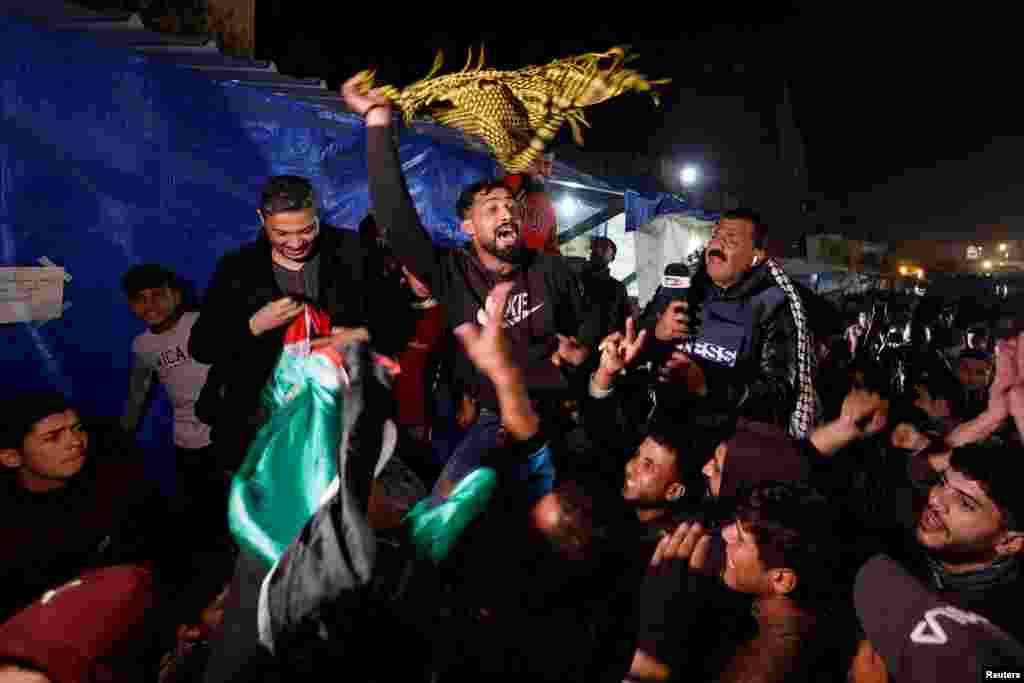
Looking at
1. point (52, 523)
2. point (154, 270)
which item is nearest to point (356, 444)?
point (52, 523)

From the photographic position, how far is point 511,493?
254 cm

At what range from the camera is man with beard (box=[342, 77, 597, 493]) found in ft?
9.00

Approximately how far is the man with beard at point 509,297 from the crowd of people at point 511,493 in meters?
0.02

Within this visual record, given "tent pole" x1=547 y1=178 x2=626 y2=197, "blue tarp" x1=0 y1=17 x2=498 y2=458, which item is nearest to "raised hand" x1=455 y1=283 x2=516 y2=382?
"blue tarp" x1=0 y1=17 x2=498 y2=458

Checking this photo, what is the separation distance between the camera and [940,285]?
26.8 metres

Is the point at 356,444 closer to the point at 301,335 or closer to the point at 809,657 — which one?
the point at 301,335

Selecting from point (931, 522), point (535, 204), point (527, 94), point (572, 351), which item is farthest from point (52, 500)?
point (931, 522)

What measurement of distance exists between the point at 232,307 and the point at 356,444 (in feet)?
5.35

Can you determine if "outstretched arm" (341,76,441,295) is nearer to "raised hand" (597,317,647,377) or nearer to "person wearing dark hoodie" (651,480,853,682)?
"raised hand" (597,317,647,377)

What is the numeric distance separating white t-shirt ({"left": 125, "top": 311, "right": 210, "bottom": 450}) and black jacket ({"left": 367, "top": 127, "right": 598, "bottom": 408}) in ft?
5.32

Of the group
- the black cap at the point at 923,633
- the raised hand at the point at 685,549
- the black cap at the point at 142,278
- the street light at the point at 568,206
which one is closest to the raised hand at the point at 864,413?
the black cap at the point at 923,633

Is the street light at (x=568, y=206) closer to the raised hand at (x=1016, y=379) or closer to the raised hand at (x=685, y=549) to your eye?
the raised hand at (x=1016, y=379)

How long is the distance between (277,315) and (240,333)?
0.53 m

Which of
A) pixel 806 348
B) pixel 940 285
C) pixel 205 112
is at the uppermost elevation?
pixel 205 112
